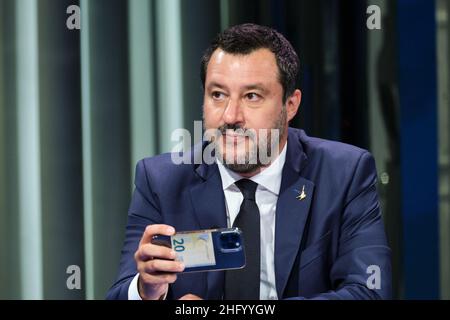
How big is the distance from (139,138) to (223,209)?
16.9 inches

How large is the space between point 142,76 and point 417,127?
78 centimetres

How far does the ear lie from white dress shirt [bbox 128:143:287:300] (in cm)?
12

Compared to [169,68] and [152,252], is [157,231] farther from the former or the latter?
[169,68]

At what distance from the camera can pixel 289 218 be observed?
1.80 metres

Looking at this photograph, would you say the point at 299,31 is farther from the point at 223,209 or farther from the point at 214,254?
the point at 214,254

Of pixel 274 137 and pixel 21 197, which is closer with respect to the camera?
pixel 274 137

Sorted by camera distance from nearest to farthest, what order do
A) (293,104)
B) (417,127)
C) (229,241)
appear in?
(229,241), (293,104), (417,127)

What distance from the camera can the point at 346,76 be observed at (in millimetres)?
2084

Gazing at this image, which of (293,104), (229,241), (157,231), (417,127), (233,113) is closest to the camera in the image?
(157,231)

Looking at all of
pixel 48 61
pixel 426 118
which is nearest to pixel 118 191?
pixel 48 61

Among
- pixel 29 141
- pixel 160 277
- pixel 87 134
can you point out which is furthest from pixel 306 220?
pixel 29 141

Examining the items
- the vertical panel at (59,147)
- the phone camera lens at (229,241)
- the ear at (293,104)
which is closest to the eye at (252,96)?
the ear at (293,104)

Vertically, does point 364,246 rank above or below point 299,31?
below

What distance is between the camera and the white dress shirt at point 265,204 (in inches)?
71.2
